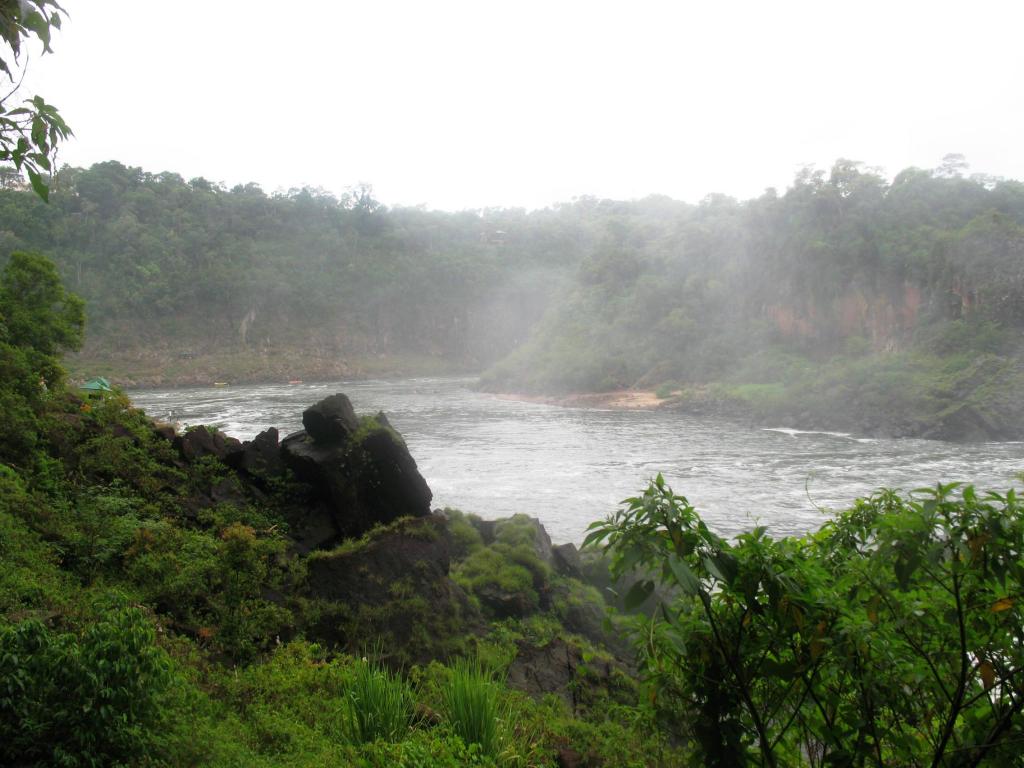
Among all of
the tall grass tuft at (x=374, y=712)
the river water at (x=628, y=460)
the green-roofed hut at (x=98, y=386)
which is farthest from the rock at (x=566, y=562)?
the green-roofed hut at (x=98, y=386)

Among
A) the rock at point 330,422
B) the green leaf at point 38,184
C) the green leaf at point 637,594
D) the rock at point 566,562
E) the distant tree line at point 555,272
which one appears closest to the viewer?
the green leaf at point 38,184

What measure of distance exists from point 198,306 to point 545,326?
34.5 m

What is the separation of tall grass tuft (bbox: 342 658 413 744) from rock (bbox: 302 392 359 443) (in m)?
7.25

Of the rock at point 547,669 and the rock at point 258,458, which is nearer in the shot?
the rock at point 547,669

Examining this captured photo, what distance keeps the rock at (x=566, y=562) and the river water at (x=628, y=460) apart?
131 inches

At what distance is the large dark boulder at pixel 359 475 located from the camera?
1060 cm

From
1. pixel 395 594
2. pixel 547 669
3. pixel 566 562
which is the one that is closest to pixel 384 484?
pixel 395 594

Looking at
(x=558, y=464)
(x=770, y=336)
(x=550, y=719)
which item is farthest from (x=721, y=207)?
(x=550, y=719)

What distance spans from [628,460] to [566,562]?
13.2 meters

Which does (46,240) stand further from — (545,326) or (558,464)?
(558,464)

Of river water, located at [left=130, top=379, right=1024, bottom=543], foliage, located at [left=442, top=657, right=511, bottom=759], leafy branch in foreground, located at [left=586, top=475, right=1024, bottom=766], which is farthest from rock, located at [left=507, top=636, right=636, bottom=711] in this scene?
river water, located at [left=130, top=379, right=1024, bottom=543]

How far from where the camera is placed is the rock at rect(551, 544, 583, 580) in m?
11.5

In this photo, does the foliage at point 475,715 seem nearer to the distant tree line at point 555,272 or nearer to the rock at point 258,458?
the rock at point 258,458

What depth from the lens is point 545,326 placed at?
6006 centimetres
